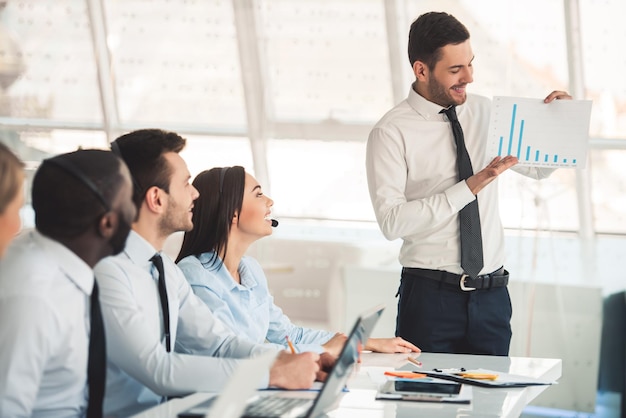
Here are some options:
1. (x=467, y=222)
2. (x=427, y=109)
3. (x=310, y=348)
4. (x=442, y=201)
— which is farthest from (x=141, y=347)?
(x=427, y=109)

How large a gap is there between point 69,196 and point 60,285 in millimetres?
177

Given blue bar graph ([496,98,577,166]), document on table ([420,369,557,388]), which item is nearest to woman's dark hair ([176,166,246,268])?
document on table ([420,369,557,388])

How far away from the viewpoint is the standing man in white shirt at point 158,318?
80.8 inches

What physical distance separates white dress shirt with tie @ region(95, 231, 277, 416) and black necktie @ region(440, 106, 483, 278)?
102 centimetres

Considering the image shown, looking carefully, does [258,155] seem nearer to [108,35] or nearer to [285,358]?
[108,35]

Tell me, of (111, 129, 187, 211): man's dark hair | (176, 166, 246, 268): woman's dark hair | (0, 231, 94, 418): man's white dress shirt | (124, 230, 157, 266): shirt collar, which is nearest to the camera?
(0, 231, 94, 418): man's white dress shirt

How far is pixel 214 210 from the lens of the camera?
9.05 feet

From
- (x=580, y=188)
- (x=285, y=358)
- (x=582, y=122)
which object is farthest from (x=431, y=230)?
(x=580, y=188)

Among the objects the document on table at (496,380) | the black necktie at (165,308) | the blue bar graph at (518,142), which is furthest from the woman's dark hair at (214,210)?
the blue bar graph at (518,142)

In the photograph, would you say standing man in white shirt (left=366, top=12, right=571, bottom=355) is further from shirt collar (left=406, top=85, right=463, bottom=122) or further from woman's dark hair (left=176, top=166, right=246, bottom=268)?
woman's dark hair (left=176, top=166, right=246, bottom=268)

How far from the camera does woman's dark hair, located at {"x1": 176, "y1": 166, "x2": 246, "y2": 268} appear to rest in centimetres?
273

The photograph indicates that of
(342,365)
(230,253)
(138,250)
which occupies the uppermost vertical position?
(138,250)

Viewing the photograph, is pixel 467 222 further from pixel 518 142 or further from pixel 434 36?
pixel 434 36

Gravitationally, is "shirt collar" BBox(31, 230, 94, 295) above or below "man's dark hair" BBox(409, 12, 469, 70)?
below
